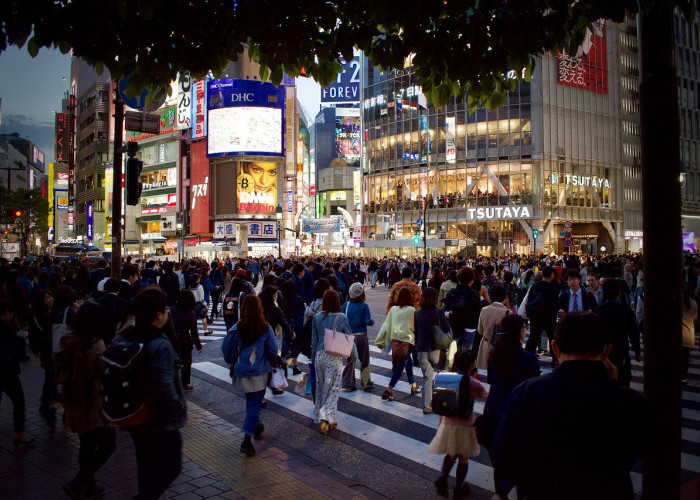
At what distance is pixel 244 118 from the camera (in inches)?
2532

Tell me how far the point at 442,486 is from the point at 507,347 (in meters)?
1.43

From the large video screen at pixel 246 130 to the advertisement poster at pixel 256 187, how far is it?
2.32 meters

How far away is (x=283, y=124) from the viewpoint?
65.4 m

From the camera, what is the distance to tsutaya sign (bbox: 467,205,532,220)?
185 ft

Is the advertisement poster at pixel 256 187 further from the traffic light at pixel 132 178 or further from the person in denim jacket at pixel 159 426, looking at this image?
the person in denim jacket at pixel 159 426

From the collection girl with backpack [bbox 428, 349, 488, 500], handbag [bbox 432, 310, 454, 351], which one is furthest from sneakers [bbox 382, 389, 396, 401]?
girl with backpack [bbox 428, 349, 488, 500]

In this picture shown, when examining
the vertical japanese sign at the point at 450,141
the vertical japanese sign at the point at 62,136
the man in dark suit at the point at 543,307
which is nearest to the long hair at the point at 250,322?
the man in dark suit at the point at 543,307

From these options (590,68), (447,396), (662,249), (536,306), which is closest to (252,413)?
(447,396)

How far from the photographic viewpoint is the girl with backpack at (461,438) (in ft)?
16.2

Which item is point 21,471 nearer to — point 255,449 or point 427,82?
point 255,449

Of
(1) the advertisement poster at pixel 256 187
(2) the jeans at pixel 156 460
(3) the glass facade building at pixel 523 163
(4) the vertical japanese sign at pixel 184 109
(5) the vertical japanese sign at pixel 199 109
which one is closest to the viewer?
(2) the jeans at pixel 156 460

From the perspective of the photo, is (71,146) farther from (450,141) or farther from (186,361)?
(186,361)

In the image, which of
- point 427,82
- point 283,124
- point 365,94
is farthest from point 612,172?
point 427,82

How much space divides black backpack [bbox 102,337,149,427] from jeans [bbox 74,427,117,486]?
964 millimetres
